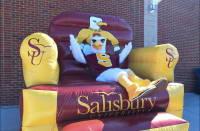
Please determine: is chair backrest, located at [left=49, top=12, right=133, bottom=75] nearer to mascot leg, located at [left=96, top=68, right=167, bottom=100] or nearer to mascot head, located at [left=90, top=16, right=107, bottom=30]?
mascot head, located at [left=90, top=16, right=107, bottom=30]

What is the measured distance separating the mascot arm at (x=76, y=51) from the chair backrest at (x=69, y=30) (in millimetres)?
59

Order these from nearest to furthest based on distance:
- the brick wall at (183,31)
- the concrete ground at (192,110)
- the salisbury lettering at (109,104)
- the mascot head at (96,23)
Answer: the salisbury lettering at (109,104)
the mascot head at (96,23)
the concrete ground at (192,110)
the brick wall at (183,31)

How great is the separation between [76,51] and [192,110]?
118 inches

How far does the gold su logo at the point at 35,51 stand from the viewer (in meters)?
3.63

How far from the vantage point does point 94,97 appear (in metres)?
3.55

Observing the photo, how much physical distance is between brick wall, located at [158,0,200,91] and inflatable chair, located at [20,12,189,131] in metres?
3.95

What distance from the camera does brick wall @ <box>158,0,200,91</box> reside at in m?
8.40

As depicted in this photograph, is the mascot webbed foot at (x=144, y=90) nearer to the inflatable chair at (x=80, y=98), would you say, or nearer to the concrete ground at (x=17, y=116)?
the inflatable chair at (x=80, y=98)

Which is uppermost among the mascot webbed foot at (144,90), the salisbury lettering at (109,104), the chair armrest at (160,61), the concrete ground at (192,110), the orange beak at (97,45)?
the orange beak at (97,45)

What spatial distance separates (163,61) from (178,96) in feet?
1.82

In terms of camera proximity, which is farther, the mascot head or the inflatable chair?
the mascot head

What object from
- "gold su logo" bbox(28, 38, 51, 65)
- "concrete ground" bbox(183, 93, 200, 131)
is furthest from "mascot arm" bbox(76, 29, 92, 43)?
"concrete ground" bbox(183, 93, 200, 131)

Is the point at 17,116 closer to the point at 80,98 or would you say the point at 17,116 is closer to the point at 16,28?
the point at 16,28

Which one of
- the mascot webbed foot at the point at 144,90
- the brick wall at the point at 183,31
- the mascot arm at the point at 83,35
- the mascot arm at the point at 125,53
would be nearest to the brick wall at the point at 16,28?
the mascot arm at the point at 83,35
